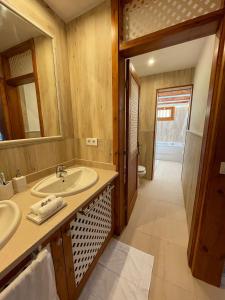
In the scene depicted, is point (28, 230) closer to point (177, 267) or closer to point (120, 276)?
point (120, 276)

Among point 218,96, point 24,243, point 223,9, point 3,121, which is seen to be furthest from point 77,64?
point 24,243

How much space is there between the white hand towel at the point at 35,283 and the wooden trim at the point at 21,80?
1258mm

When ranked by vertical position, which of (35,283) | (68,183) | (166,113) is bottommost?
(35,283)

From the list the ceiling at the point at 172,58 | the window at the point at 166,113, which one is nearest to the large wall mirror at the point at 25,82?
the ceiling at the point at 172,58

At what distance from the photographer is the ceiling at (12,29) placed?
0.97 meters

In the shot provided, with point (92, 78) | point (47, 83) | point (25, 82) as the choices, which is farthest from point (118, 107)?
point (25, 82)

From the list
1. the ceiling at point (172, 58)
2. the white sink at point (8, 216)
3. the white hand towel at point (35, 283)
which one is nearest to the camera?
the white hand towel at point (35, 283)

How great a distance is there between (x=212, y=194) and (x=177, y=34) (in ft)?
4.06

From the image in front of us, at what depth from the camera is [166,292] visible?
3.53 feet

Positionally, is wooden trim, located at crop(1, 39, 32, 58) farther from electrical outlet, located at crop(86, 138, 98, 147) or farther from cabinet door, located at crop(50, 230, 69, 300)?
cabinet door, located at crop(50, 230, 69, 300)

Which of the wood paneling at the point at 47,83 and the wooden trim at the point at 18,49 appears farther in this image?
the wood paneling at the point at 47,83

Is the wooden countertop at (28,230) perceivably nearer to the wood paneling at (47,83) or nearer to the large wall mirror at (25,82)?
the large wall mirror at (25,82)

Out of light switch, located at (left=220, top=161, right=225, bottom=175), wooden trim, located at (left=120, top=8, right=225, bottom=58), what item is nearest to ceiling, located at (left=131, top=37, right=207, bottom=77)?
wooden trim, located at (left=120, top=8, right=225, bottom=58)

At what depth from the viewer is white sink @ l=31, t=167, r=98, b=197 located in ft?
3.25
